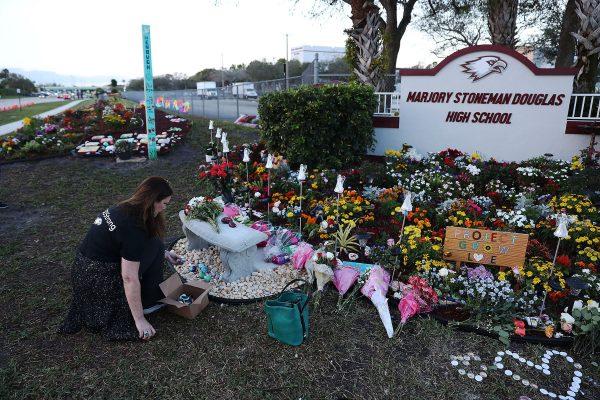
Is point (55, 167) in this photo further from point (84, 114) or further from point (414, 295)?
point (414, 295)

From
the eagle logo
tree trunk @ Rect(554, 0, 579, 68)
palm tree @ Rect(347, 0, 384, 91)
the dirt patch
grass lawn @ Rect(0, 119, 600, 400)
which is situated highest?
tree trunk @ Rect(554, 0, 579, 68)

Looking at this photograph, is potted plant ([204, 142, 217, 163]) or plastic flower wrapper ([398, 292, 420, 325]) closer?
plastic flower wrapper ([398, 292, 420, 325])

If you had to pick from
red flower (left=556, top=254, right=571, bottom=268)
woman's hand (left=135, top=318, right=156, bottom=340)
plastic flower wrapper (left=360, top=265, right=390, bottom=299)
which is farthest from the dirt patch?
red flower (left=556, top=254, right=571, bottom=268)

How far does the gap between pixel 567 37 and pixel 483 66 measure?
9.48 meters

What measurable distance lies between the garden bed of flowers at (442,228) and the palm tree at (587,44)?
2016 mm

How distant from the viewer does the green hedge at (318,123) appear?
7.35 meters

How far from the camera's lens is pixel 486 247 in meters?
4.02

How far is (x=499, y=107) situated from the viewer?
26.3ft

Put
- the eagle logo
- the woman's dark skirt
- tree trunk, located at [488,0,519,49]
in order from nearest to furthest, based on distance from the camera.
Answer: the woman's dark skirt → the eagle logo → tree trunk, located at [488,0,519,49]

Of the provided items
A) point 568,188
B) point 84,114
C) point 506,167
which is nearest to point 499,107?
point 506,167

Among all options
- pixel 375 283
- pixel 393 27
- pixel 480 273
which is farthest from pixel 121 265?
pixel 393 27

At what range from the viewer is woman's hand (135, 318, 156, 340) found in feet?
10.9

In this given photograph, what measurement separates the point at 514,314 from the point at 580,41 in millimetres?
6999

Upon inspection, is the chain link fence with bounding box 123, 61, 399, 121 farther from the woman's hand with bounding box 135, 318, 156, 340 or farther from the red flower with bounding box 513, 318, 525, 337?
the woman's hand with bounding box 135, 318, 156, 340
